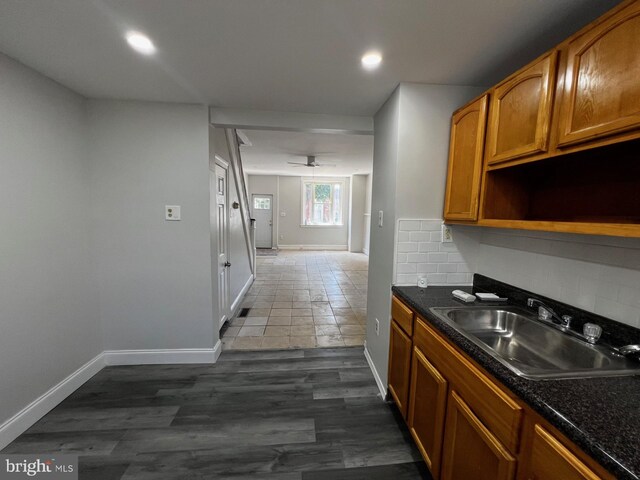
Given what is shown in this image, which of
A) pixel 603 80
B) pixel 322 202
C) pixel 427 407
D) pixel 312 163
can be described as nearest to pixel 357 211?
pixel 322 202

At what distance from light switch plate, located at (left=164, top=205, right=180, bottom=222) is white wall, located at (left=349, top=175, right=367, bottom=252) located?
6782 mm

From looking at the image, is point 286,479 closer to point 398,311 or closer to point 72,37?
point 398,311

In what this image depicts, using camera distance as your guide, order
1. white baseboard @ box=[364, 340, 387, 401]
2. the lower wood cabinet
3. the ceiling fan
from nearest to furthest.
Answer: the lower wood cabinet
white baseboard @ box=[364, 340, 387, 401]
the ceiling fan

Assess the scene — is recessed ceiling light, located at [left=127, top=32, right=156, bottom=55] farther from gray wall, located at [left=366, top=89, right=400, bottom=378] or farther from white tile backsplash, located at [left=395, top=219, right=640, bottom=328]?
white tile backsplash, located at [left=395, top=219, right=640, bottom=328]

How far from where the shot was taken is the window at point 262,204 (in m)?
8.80

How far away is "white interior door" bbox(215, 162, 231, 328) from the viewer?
2.85 meters

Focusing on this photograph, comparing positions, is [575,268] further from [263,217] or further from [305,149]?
[263,217]

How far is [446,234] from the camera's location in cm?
189

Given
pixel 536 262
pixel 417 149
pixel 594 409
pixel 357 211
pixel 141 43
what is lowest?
pixel 594 409

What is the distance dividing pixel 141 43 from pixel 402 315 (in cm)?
219

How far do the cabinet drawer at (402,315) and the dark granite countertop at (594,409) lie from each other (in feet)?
1.91

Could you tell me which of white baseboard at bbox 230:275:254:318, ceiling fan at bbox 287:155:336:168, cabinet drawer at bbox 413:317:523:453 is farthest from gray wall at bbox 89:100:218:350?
ceiling fan at bbox 287:155:336:168

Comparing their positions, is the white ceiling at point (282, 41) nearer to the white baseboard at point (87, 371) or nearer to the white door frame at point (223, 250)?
the white door frame at point (223, 250)

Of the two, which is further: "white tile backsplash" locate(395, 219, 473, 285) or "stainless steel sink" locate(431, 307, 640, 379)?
"white tile backsplash" locate(395, 219, 473, 285)
